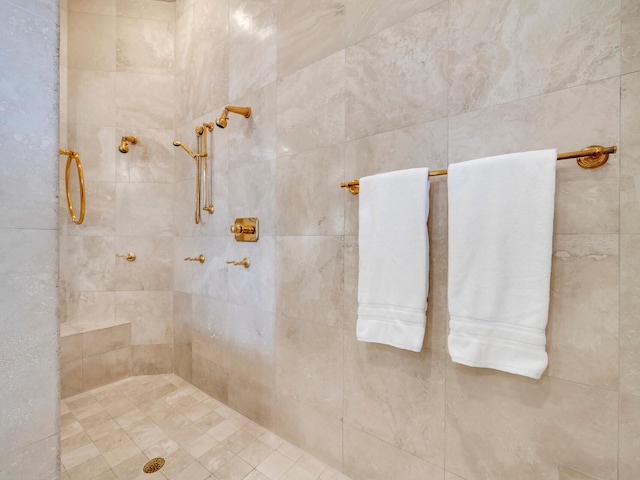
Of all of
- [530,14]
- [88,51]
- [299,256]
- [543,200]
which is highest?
[88,51]

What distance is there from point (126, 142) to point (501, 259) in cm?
254

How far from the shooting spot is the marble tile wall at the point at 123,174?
2.20 m

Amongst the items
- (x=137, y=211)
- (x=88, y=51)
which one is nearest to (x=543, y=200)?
(x=137, y=211)

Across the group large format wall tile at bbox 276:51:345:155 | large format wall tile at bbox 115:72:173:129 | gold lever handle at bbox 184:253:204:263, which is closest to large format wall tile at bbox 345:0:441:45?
large format wall tile at bbox 276:51:345:155

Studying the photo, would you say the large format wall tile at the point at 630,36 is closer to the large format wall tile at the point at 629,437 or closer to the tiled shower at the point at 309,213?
the tiled shower at the point at 309,213

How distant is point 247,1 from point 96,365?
8.53 feet

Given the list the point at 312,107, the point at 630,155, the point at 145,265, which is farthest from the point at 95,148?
the point at 630,155

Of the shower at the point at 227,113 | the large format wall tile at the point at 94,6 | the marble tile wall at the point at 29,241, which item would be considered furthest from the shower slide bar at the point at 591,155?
the large format wall tile at the point at 94,6

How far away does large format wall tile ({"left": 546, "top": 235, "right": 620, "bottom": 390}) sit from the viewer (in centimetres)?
83

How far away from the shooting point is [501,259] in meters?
0.90

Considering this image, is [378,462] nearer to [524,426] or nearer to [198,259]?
[524,426]

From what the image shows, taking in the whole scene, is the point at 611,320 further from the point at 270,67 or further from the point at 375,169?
the point at 270,67

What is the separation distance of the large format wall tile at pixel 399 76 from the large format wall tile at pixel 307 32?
0.45 ft

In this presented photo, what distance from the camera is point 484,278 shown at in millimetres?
925
